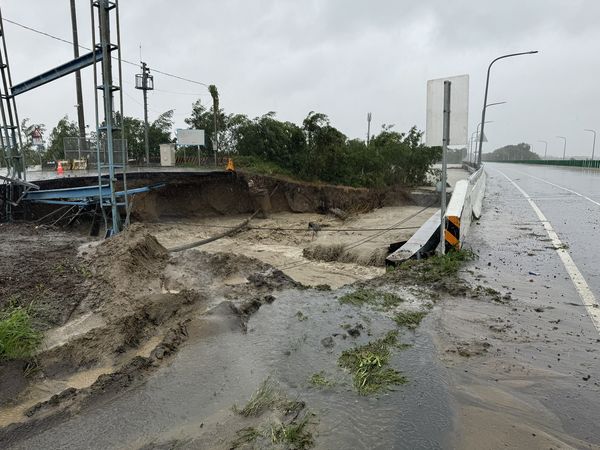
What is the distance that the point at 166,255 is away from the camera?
29.0 feet

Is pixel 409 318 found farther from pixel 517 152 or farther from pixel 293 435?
pixel 517 152

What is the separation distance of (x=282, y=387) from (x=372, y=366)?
35.5 inches

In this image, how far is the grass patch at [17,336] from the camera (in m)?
4.46

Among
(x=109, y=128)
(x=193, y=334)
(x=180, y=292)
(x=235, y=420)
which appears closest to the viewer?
(x=235, y=420)

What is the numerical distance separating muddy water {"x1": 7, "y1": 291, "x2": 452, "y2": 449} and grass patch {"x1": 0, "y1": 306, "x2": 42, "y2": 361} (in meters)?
1.44

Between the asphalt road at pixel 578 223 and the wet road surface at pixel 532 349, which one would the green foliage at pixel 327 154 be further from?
the wet road surface at pixel 532 349

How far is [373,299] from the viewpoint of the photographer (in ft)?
20.0

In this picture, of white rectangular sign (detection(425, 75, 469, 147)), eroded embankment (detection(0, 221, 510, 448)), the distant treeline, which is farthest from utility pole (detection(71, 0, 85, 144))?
white rectangular sign (detection(425, 75, 469, 147))

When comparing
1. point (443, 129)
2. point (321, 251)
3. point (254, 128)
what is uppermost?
point (254, 128)

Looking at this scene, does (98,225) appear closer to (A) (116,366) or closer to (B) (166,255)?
(B) (166,255)

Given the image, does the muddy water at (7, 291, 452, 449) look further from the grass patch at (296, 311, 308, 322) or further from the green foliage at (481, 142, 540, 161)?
the green foliage at (481, 142, 540, 161)

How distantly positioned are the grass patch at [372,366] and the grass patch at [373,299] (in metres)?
1.03

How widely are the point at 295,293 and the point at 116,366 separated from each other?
9.50 feet

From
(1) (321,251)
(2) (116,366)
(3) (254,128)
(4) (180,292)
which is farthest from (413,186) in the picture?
(2) (116,366)
